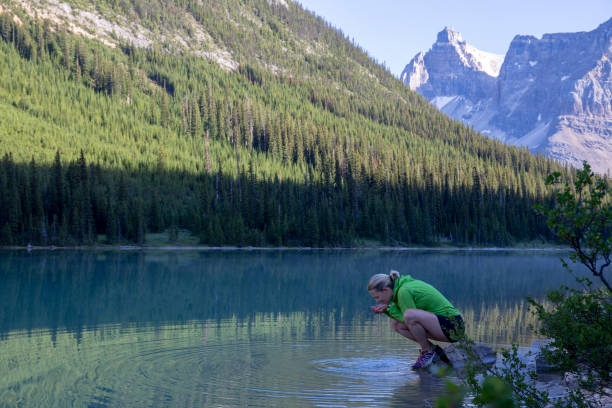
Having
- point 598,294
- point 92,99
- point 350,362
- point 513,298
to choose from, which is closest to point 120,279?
point 513,298

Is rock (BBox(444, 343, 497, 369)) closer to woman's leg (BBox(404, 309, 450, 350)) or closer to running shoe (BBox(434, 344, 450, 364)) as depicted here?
running shoe (BBox(434, 344, 450, 364))

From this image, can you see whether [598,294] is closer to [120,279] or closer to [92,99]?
[120,279]

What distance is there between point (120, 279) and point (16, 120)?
318 ft

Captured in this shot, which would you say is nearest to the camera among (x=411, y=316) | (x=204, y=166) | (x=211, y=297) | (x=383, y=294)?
(x=411, y=316)

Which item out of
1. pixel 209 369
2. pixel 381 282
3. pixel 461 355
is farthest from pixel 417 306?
pixel 209 369

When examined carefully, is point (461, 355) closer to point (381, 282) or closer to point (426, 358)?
point (426, 358)

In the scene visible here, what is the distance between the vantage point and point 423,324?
1179 cm

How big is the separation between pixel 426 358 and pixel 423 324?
3.77 ft

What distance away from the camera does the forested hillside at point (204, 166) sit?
296ft

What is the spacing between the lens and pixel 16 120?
118375mm

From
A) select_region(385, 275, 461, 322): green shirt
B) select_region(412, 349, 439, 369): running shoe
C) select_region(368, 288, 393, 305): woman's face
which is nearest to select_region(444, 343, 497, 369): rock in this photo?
select_region(412, 349, 439, 369): running shoe

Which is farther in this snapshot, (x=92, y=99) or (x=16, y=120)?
(x=92, y=99)

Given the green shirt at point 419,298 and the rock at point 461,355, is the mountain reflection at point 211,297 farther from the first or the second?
the green shirt at point 419,298

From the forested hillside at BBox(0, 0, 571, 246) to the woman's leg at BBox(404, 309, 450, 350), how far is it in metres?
76.4
